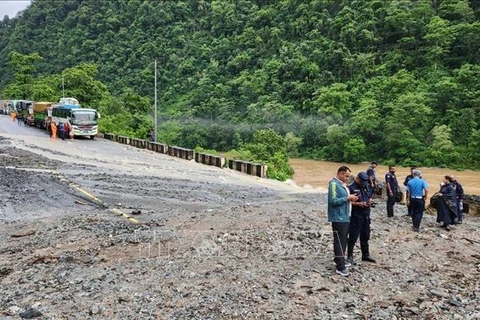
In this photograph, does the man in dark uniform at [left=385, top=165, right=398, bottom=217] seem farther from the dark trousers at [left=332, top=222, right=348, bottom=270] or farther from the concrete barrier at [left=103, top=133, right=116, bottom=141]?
the concrete barrier at [left=103, top=133, right=116, bottom=141]

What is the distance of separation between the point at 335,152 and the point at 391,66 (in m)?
16.9

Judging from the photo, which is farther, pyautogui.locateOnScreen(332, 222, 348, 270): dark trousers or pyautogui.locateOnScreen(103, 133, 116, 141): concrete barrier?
pyautogui.locateOnScreen(103, 133, 116, 141): concrete barrier

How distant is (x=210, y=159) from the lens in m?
26.0

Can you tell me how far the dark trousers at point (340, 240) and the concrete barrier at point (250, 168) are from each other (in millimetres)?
15224

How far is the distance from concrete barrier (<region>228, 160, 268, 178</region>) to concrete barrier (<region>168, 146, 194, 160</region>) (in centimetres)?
411

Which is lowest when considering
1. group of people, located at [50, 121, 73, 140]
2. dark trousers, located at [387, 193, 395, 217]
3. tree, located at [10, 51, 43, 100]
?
dark trousers, located at [387, 193, 395, 217]

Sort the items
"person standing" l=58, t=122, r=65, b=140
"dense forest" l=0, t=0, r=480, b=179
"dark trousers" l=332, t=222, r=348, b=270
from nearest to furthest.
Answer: "dark trousers" l=332, t=222, r=348, b=270
"person standing" l=58, t=122, r=65, b=140
"dense forest" l=0, t=0, r=480, b=179

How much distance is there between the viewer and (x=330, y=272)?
24.2 feet

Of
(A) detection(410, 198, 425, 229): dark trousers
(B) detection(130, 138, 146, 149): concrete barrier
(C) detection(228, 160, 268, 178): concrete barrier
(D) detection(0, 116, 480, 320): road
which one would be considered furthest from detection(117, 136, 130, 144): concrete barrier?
(A) detection(410, 198, 425, 229): dark trousers

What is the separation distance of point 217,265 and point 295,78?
194 feet

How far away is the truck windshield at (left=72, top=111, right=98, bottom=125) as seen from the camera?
33947 mm

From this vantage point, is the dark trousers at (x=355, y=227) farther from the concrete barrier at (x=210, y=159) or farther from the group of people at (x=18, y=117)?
the group of people at (x=18, y=117)

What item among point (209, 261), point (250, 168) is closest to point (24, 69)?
point (250, 168)

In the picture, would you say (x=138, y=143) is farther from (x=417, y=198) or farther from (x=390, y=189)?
(x=417, y=198)
